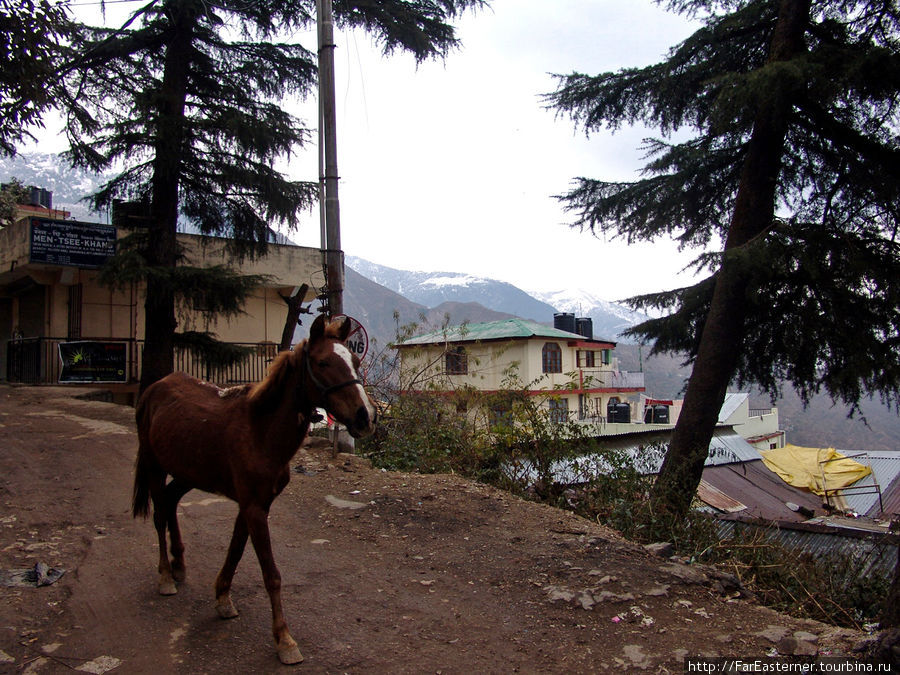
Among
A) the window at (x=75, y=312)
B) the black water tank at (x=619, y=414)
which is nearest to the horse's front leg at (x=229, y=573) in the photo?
the window at (x=75, y=312)

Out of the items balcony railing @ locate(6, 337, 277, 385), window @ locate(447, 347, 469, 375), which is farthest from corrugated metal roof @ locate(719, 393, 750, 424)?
window @ locate(447, 347, 469, 375)

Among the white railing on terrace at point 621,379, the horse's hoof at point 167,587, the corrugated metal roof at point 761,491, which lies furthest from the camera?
the white railing on terrace at point 621,379

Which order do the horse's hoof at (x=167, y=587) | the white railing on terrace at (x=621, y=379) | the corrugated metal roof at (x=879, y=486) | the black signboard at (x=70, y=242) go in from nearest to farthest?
the horse's hoof at (x=167, y=587), the black signboard at (x=70, y=242), the corrugated metal roof at (x=879, y=486), the white railing on terrace at (x=621, y=379)

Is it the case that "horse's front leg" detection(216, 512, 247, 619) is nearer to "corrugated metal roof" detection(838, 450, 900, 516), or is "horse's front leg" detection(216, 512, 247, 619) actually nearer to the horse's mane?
the horse's mane

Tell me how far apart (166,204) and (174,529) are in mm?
11169

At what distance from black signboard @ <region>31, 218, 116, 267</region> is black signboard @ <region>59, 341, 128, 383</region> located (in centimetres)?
228

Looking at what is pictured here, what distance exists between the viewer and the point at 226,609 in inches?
148

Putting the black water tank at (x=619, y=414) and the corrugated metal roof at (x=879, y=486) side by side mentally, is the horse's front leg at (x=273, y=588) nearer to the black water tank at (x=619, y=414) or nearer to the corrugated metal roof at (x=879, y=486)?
the corrugated metal roof at (x=879, y=486)

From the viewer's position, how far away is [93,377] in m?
16.3

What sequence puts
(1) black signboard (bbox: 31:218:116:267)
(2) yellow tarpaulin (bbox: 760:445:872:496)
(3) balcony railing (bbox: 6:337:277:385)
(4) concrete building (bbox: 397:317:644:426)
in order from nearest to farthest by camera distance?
(1) black signboard (bbox: 31:218:116:267)
(3) balcony railing (bbox: 6:337:277:385)
(2) yellow tarpaulin (bbox: 760:445:872:496)
(4) concrete building (bbox: 397:317:644:426)

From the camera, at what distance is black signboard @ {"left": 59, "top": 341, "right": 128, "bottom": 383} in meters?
16.1

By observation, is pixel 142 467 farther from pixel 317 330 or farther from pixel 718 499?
pixel 718 499

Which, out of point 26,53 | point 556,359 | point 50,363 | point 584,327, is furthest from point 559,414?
point 584,327

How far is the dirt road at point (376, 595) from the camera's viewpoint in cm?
343
